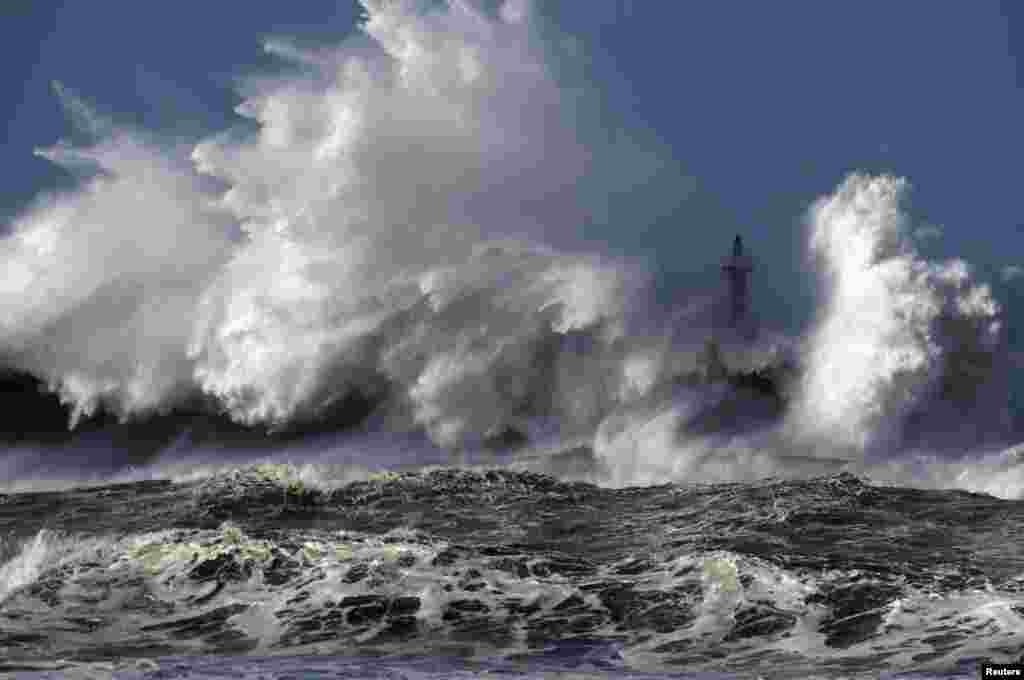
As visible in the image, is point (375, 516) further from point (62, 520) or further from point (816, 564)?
point (816, 564)

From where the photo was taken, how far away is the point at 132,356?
39.6 meters

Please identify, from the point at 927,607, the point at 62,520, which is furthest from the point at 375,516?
the point at 927,607

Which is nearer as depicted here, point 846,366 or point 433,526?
point 433,526

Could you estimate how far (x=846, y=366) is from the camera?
36.6m

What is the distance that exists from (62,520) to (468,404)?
14277mm

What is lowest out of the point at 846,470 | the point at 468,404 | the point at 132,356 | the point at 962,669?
the point at 962,669

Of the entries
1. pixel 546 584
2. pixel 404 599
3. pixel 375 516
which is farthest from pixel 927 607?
pixel 375 516

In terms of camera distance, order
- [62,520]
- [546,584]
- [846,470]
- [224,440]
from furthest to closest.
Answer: [224,440], [846,470], [62,520], [546,584]

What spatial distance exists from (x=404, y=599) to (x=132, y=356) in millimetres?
26069

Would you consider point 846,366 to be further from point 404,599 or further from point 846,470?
point 404,599

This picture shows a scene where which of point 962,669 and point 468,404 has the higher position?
point 468,404

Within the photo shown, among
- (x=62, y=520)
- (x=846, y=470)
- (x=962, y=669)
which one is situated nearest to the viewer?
(x=962, y=669)

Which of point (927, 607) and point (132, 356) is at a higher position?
point (132, 356)

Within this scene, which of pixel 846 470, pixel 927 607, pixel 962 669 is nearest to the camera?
pixel 962 669
